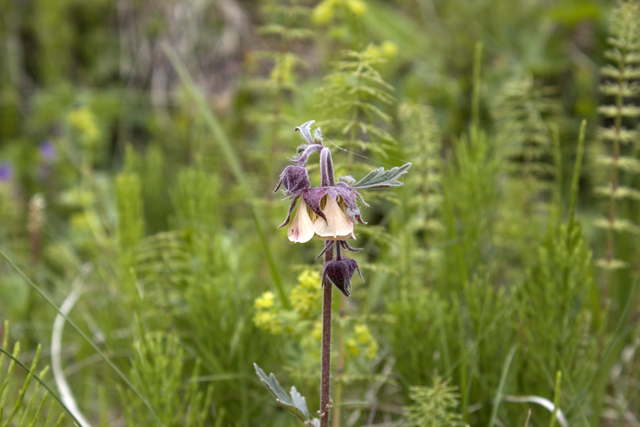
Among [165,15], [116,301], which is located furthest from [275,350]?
[165,15]

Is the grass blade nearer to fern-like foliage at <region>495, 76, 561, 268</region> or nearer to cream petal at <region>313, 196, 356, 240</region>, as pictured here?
fern-like foliage at <region>495, 76, 561, 268</region>

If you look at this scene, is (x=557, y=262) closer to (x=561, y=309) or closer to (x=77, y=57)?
(x=561, y=309)

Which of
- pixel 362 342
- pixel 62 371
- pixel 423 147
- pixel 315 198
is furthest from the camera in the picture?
pixel 62 371

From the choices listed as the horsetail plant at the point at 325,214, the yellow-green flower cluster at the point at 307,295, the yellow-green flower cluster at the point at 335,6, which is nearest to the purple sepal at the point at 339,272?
the horsetail plant at the point at 325,214

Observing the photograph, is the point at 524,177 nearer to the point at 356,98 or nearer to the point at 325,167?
the point at 356,98

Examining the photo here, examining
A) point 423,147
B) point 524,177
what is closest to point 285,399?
point 423,147

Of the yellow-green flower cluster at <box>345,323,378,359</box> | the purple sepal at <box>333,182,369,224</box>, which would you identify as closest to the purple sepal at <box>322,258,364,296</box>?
the purple sepal at <box>333,182,369,224</box>

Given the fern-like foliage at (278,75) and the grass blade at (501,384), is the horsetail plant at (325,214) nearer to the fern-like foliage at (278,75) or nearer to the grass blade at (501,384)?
the grass blade at (501,384)
